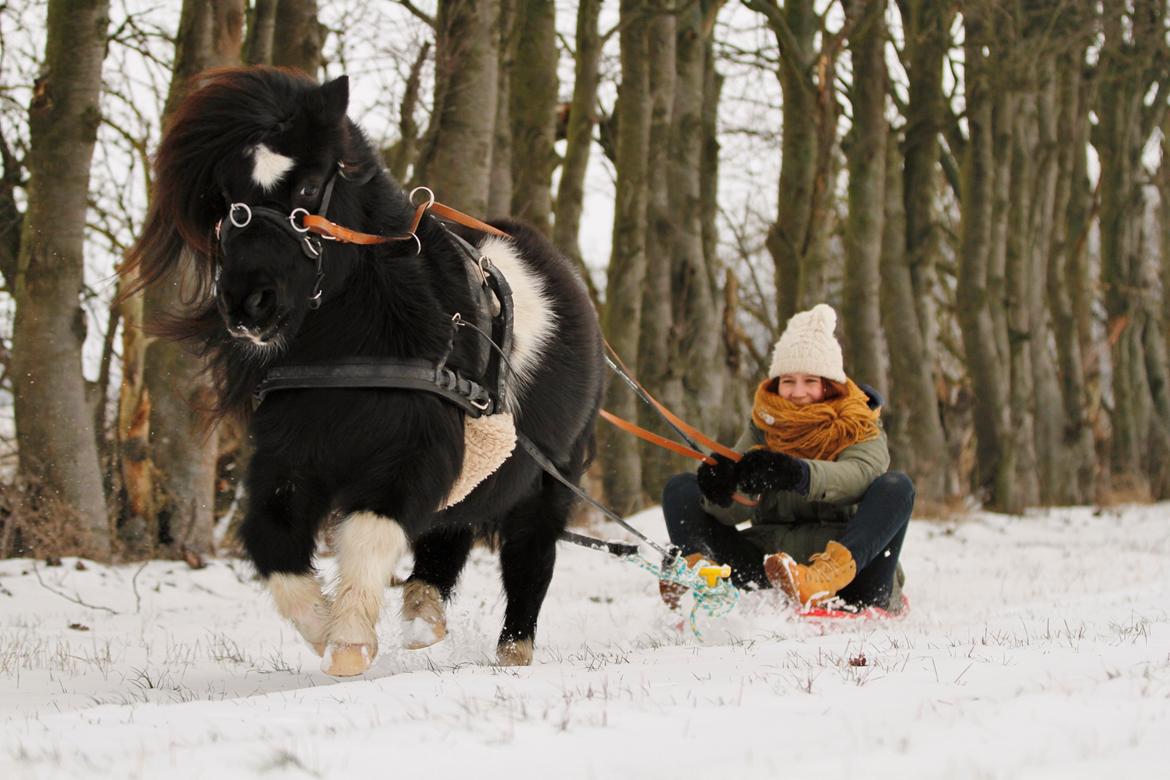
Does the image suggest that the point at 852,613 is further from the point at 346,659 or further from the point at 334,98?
the point at 334,98

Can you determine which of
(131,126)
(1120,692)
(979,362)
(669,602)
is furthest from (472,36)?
(979,362)

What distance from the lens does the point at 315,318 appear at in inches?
155

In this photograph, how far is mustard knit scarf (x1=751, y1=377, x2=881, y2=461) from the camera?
6012 millimetres

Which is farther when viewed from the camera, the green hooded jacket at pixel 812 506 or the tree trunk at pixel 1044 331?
the tree trunk at pixel 1044 331

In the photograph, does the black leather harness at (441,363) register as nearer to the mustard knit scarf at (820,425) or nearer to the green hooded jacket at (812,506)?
the green hooded jacket at (812,506)

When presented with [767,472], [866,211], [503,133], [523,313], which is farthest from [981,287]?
[523,313]

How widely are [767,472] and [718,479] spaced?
31 cm

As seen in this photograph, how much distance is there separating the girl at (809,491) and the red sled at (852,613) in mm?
50

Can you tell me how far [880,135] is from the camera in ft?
47.6

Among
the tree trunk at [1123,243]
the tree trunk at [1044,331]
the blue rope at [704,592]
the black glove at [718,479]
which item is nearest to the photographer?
the blue rope at [704,592]

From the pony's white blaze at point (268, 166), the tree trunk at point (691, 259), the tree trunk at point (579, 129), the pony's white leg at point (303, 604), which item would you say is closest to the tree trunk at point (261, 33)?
the tree trunk at point (579, 129)

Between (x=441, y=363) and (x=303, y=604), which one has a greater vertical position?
(x=441, y=363)

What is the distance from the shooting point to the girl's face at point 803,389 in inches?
242

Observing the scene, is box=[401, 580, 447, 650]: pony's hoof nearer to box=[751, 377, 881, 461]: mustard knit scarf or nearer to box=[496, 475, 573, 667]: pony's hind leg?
box=[496, 475, 573, 667]: pony's hind leg
